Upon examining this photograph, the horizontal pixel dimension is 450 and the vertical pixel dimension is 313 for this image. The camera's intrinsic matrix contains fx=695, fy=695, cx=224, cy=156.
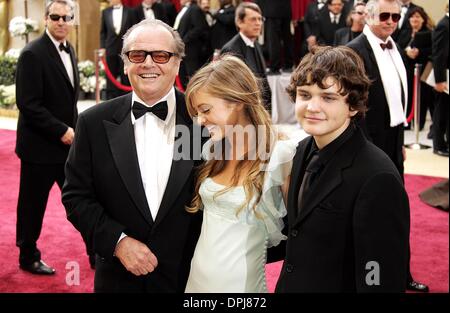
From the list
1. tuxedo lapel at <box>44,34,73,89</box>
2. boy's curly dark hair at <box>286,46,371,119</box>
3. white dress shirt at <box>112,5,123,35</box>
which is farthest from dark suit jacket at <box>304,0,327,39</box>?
boy's curly dark hair at <box>286,46,371,119</box>

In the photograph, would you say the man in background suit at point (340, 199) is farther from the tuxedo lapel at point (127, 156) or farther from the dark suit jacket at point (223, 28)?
the dark suit jacket at point (223, 28)

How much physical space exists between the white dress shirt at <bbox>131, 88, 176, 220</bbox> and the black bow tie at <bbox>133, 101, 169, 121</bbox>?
0.02 meters

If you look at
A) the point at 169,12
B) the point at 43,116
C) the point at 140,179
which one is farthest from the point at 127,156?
the point at 169,12

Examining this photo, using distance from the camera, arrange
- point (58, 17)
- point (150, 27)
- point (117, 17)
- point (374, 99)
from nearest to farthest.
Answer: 1. point (150, 27)
2. point (374, 99)
3. point (58, 17)
4. point (117, 17)

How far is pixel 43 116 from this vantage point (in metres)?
4.34

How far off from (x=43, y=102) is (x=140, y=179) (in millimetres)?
2132

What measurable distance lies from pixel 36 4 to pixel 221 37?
13.1ft

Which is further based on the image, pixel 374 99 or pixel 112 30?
pixel 112 30

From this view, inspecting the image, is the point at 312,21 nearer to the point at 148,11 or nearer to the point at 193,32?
the point at 193,32

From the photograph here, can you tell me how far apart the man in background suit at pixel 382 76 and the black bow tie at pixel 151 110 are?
1.82 metres

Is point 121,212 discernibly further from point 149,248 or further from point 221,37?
point 221,37

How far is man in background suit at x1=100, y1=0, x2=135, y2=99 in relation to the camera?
446 inches

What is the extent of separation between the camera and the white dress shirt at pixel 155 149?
2.55 meters
